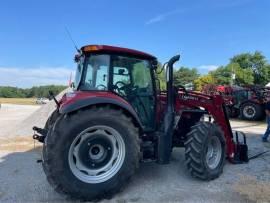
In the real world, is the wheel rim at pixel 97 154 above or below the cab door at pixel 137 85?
below

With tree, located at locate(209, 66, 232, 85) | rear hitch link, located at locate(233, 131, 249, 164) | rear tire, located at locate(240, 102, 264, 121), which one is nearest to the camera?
rear hitch link, located at locate(233, 131, 249, 164)

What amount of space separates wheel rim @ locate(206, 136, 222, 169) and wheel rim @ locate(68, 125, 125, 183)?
75.9 inches

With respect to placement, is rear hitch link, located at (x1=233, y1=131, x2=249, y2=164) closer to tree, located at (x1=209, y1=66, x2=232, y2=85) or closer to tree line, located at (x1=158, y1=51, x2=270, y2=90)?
tree line, located at (x1=158, y1=51, x2=270, y2=90)

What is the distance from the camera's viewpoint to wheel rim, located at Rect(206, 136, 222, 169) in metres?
6.18

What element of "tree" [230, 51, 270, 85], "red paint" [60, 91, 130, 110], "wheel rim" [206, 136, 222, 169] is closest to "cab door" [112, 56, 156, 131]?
"red paint" [60, 91, 130, 110]

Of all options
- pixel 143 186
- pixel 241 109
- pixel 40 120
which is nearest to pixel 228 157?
pixel 143 186

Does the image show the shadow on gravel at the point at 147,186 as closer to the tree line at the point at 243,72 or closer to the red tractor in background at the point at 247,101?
the red tractor in background at the point at 247,101

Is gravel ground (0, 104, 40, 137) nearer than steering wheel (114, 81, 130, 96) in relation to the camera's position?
No

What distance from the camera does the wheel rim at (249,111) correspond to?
1735 centimetres

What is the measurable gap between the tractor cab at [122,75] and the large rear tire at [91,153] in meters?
0.69

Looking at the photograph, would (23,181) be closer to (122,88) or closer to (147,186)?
(147,186)

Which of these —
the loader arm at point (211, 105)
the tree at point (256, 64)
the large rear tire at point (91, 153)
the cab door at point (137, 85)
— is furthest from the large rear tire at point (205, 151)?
the tree at point (256, 64)

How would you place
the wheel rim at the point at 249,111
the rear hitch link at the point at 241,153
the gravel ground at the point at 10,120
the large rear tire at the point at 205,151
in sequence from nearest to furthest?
the large rear tire at the point at 205,151 → the rear hitch link at the point at 241,153 → the gravel ground at the point at 10,120 → the wheel rim at the point at 249,111

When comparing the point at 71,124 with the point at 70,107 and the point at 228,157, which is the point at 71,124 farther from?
the point at 228,157
